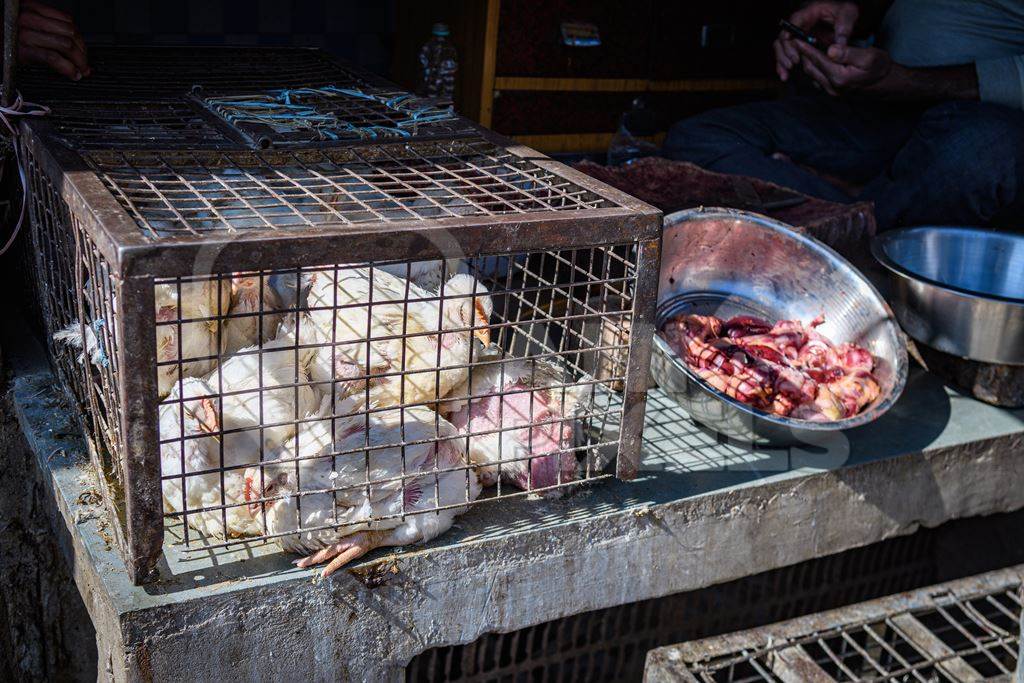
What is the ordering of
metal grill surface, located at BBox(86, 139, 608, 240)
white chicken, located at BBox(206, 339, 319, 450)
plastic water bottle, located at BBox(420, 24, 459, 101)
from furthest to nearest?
plastic water bottle, located at BBox(420, 24, 459, 101) → white chicken, located at BBox(206, 339, 319, 450) → metal grill surface, located at BBox(86, 139, 608, 240)

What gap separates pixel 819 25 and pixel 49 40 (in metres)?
3.19

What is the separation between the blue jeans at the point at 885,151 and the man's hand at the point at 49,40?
97.9 inches

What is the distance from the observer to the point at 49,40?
2834 mm

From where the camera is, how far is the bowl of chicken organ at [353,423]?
79.3 inches

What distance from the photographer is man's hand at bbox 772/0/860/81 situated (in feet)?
13.8

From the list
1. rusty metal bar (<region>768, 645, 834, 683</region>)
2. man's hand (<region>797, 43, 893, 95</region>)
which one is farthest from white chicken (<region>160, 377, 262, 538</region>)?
man's hand (<region>797, 43, 893, 95</region>)

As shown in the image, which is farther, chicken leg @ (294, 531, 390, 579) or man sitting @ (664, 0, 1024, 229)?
man sitting @ (664, 0, 1024, 229)

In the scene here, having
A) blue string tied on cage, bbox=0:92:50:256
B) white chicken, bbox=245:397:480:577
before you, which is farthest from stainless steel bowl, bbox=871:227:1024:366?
blue string tied on cage, bbox=0:92:50:256

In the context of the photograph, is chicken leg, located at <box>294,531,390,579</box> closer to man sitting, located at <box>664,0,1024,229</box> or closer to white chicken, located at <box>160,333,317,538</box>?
white chicken, located at <box>160,333,317,538</box>

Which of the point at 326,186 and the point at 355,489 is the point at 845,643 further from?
the point at 326,186

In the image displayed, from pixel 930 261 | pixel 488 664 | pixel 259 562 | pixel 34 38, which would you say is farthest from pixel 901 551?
pixel 34 38

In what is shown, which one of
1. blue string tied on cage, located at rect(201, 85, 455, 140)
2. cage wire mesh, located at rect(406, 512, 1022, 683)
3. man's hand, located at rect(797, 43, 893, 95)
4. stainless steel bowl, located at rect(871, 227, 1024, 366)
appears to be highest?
man's hand, located at rect(797, 43, 893, 95)

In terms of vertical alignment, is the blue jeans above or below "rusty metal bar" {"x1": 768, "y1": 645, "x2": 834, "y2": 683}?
above

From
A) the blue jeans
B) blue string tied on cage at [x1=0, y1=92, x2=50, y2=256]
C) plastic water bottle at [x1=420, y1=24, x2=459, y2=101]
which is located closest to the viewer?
blue string tied on cage at [x1=0, y1=92, x2=50, y2=256]
